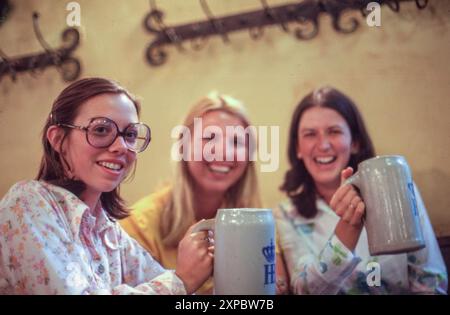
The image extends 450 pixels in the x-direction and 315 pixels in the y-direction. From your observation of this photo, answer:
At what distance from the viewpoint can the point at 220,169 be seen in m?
1.10

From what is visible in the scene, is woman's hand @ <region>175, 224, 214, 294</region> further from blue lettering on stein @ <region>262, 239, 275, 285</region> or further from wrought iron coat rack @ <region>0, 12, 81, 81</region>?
wrought iron coat rack @ <region>0, 12, 81, 81</region>

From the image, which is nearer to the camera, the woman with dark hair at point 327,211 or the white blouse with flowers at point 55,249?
the white blouse with flowers at point 55,249

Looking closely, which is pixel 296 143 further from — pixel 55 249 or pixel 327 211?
Answer: pixel 55 249

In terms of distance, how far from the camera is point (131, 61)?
1081 mm

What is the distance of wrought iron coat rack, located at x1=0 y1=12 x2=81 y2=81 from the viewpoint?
105 centimetres

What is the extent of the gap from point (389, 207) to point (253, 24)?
62 centimetres

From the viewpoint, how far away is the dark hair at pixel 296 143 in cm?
110

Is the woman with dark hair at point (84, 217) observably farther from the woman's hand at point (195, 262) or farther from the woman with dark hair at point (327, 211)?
the woman with dark hair at point (327, 211)

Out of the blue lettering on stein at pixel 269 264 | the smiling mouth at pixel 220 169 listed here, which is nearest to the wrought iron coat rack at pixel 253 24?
the smiling mouth at pixel 220 169

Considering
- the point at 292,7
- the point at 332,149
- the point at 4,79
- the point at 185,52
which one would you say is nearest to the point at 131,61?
the point at 185,52

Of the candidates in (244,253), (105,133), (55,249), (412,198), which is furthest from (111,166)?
(412,198)

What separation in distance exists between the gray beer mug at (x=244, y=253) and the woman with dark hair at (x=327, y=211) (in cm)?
27

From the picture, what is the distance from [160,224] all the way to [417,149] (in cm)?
59

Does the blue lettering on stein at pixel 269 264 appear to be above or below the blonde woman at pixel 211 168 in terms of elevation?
below
